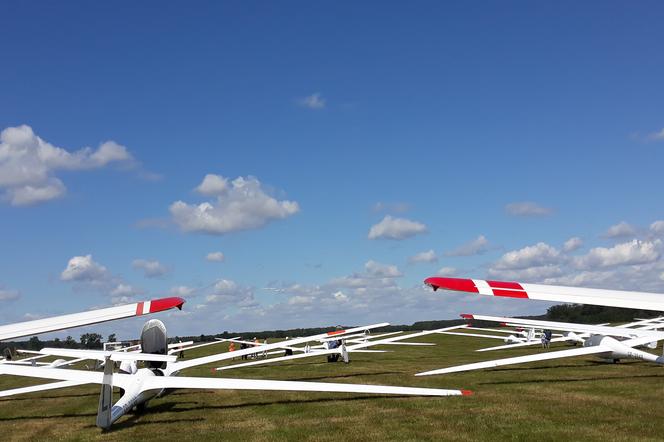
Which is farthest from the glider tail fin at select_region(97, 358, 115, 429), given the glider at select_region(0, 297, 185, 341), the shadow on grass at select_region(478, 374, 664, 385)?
the shadow on grass at select_region(478, 374, 664, 385)

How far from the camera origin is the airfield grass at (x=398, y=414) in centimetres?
1052

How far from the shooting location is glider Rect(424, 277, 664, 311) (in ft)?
39.0

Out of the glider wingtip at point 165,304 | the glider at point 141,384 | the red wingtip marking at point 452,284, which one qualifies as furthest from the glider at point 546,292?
the glider wingtip at point 165,304

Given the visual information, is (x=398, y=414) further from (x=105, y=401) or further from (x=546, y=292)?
(x=105, y=401)

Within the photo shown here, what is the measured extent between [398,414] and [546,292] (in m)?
4.21

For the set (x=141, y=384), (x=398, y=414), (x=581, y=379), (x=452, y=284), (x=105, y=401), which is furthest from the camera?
(x=581, y=379)

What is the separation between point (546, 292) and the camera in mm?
12125

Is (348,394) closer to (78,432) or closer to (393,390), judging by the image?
(393,390)

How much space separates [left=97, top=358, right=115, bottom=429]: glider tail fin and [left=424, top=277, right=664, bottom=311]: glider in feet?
22.4

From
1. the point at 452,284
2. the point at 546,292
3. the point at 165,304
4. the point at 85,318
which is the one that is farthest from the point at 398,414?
the point at 85,318

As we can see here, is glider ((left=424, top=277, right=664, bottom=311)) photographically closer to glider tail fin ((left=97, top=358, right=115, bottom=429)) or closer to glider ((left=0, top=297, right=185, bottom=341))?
glider ((left=0, top=297, right=185, bottom=341))

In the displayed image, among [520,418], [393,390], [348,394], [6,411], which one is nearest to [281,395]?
[348,394]

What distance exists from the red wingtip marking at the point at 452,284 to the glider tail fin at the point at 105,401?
6814 millimetres

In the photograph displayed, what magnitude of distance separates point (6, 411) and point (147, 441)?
9256 mm
